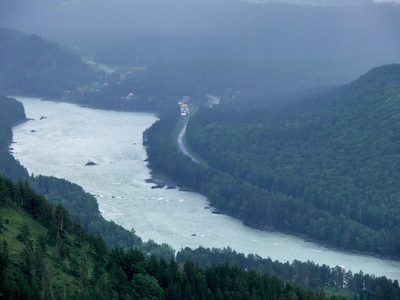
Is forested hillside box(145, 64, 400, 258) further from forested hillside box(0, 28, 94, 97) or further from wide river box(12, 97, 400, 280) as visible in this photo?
forested hillside box(0, 28, 94, 97)

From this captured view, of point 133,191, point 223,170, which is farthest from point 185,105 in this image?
point 133,191

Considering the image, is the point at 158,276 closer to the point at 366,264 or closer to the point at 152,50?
the point at 366,264

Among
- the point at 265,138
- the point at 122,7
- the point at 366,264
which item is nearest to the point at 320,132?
the point at 265,138

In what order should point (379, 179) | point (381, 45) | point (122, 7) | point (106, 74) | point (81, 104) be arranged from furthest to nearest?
1. point (122, 7)
2. point (381, 45)
3. point (106, 74)
4. point (81, 104)
5. point (379, 179)

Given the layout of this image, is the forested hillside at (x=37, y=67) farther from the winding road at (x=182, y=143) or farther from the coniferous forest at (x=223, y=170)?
the winding road at (x=182, y=143)

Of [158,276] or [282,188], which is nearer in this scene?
[158,276]

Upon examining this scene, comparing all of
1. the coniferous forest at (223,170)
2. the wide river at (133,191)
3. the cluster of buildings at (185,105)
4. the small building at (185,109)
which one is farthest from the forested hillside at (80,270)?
the cluster of buildings at (185,105)
